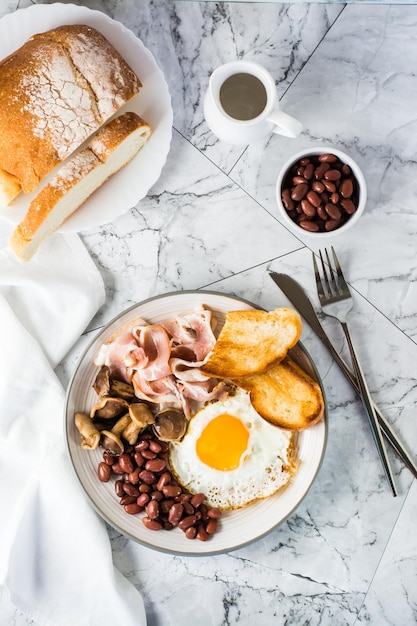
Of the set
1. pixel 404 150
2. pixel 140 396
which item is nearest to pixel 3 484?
pixel 140 396

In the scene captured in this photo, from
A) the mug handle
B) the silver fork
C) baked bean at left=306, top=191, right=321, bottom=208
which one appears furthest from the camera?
the silver fork

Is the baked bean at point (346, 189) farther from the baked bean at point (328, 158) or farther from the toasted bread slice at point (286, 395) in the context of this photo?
the toasted bread slice at point (286, 395)

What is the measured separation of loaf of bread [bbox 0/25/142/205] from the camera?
171 cm

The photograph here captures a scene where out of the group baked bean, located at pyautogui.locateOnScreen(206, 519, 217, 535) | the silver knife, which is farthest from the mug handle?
baked bean, located at pyautogui.locateOnScreen(206, 519, 217, 535)

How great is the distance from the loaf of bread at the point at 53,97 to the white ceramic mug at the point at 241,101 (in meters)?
0.27

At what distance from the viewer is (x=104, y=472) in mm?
1876

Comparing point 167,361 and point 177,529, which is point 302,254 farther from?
point 177,529

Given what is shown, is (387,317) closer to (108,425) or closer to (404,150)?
(404,150)

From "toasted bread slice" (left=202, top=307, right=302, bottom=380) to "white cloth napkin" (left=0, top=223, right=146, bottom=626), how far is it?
47cm

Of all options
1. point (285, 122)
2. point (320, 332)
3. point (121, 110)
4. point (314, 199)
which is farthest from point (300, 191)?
point (121, 110)

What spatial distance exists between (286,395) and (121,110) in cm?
104

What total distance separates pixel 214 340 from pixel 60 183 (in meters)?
0.67

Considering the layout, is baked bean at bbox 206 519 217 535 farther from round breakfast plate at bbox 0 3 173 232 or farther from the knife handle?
round breakfast plate at bbox 0 3 173 232

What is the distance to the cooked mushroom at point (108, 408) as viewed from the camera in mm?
1870
